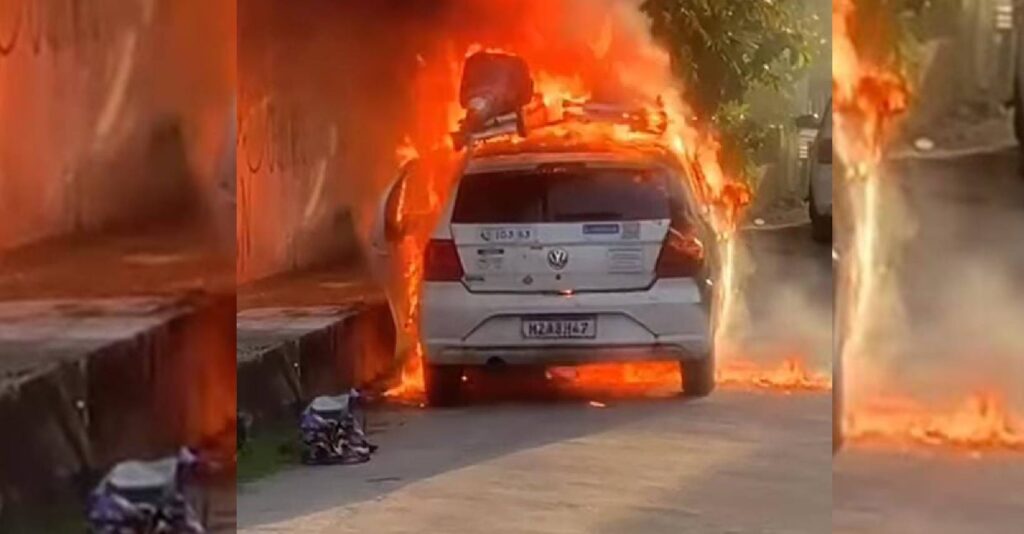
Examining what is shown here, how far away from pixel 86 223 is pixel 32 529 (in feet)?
2.03

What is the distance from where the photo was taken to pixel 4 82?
3123 mm

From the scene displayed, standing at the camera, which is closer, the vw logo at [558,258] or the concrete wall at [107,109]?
the concrete wall at [107,109]

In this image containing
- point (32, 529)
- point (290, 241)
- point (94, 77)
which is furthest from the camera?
point (290, 241)

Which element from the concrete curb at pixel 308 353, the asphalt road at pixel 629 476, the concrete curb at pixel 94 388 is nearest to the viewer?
the concrete curb at pixel 94 388

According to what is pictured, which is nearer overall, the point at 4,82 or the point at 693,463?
the point at 4,82

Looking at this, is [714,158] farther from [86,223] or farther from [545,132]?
[86,223]

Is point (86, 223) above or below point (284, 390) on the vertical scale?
above

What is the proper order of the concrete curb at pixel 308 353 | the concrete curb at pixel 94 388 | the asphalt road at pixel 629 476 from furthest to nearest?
the concrete curb at pixel 308 353 < the asphalt road at pixel 629 476 < the concrete curb at pixel 94 388

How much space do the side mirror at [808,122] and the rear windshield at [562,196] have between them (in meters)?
0.31

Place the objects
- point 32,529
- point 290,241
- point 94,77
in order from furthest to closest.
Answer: point 290,241 < point 94,77 < point 32,529

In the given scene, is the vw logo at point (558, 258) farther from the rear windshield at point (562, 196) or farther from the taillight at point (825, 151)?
the taillight at point (825, 151)

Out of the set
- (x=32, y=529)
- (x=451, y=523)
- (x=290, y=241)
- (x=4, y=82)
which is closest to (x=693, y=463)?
(x=451, y=523)

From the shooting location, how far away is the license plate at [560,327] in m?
3.43

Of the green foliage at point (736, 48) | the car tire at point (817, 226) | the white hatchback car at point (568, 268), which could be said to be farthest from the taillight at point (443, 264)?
the car tire at point (817, 226)
